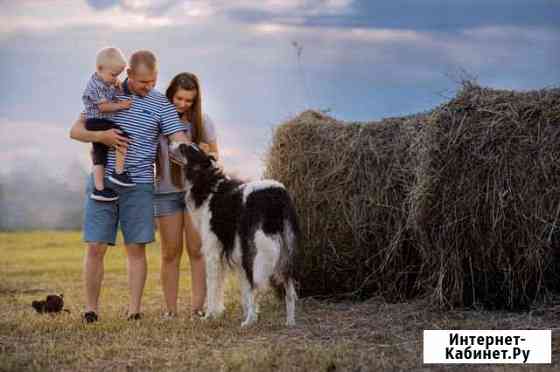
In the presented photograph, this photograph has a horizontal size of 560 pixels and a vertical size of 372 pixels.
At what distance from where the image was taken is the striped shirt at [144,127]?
745cm

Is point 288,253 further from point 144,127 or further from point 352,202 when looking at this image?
point 144,127

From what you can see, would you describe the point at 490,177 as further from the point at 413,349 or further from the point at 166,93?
the point at 166,93

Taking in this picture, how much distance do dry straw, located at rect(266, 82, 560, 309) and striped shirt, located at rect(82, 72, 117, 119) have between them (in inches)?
93.3

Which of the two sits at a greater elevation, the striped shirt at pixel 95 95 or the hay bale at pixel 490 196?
the striped shirt at pixel 95 95

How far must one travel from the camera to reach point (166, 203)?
25.9 ft


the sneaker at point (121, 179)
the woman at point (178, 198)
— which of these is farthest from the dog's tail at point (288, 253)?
the sneaker at point (121, 179)

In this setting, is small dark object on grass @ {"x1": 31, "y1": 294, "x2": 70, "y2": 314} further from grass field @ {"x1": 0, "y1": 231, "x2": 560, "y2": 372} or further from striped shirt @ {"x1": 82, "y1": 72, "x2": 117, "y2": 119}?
striped shirt @ {"x1": 82, "y1": 72, "x2": 117, "y2": 119}

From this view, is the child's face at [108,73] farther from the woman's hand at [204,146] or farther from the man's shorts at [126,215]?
the woman's hand at [204,146]

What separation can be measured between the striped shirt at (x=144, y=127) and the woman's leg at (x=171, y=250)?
544 millimetres

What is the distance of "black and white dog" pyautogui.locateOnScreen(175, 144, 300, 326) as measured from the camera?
686 cm

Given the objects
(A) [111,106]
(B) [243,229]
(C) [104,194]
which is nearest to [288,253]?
(B) [243,229]

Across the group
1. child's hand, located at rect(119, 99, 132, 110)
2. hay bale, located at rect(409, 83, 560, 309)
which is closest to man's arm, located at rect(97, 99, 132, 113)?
child's hand, located at rect(119, 99, 132, 110)

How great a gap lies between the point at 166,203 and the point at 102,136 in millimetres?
999

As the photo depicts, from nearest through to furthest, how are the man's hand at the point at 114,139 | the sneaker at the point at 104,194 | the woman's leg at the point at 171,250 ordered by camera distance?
the man's hand at the point at 114,139 → the sneaker at the point at 104,194 → the woman's leg at the point at 171,250
